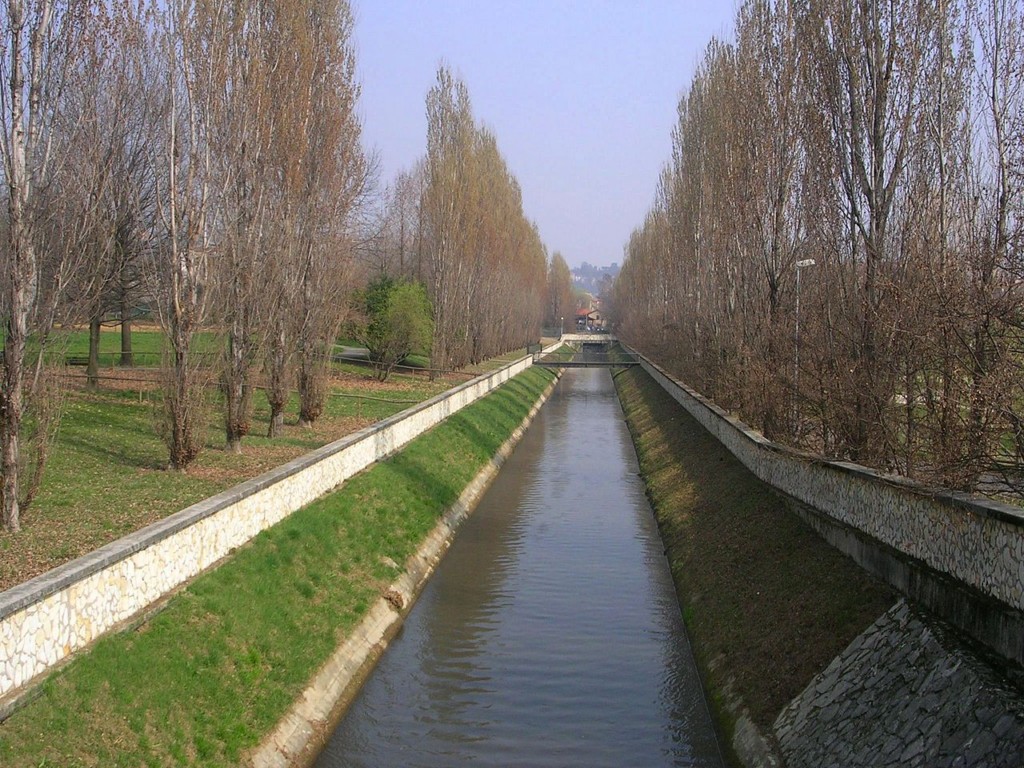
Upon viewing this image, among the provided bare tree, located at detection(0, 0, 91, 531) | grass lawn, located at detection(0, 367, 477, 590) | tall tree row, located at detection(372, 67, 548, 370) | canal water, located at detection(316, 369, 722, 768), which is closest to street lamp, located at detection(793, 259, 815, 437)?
canal water, located at detection(316, 369, 722, 768)

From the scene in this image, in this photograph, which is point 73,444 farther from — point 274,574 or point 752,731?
point 752,731

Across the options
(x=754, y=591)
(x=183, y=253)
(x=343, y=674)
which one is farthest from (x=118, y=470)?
(x=754, y=591)

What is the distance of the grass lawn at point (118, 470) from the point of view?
11039 millimetres

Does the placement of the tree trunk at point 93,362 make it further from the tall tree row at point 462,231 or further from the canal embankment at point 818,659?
the tall tree row at point 462,231

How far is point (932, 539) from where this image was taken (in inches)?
384

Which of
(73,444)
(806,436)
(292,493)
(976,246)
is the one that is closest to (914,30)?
(976,246)

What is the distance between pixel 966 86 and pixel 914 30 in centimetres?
123

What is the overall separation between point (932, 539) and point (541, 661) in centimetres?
605

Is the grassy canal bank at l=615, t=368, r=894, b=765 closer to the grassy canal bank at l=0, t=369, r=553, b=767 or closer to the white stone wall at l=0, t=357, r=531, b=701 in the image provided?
the grassy canal bank at l=0, t=369, r=553, b=767

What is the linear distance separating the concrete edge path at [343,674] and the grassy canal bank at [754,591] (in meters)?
4.39

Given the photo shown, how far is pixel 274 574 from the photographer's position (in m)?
13.2

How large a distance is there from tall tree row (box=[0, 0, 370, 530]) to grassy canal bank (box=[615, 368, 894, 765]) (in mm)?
8348

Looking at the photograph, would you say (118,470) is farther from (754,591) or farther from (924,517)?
(924,517)

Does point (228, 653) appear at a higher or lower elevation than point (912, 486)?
lower
